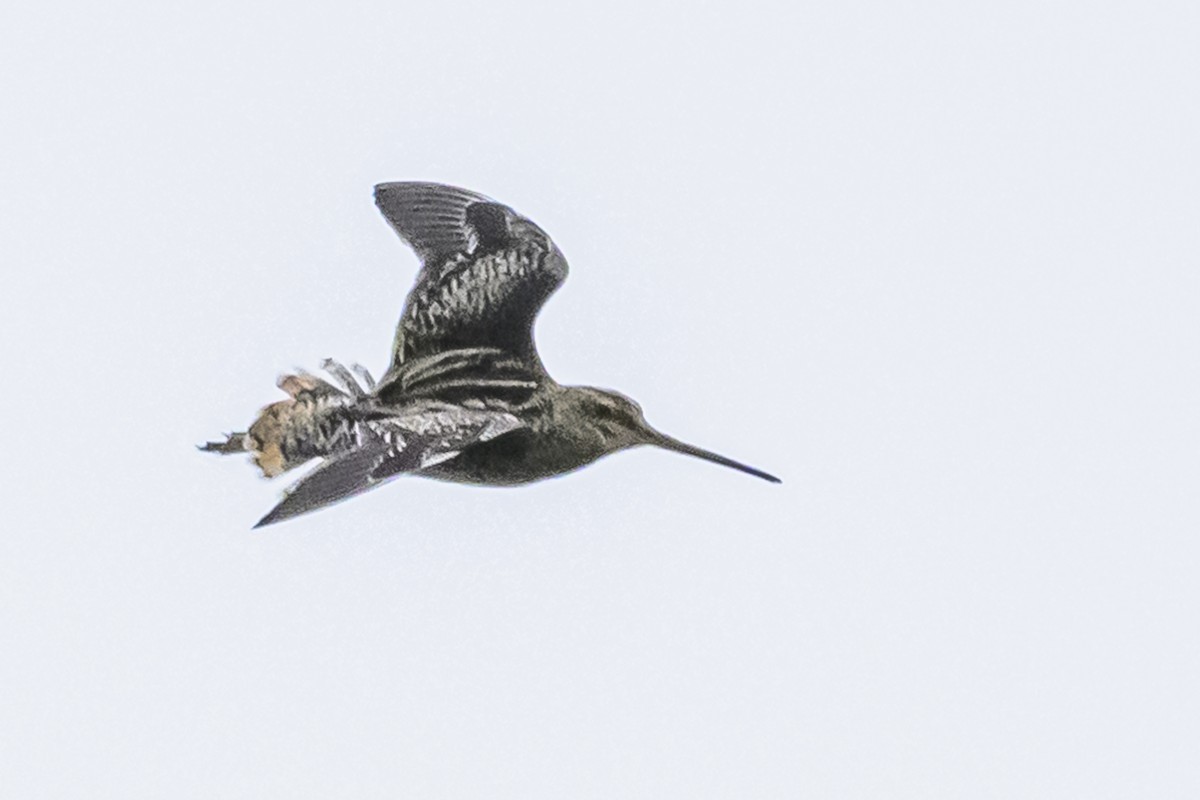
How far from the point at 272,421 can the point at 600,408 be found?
1.12 m

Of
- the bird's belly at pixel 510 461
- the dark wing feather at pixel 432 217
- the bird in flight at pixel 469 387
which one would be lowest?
the bird's belly at pixel 510 461

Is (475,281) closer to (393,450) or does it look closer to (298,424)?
(298,424)

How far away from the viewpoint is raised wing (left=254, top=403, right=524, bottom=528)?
649cm

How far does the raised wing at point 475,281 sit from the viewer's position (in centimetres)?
775

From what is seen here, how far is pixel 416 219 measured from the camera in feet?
26.5

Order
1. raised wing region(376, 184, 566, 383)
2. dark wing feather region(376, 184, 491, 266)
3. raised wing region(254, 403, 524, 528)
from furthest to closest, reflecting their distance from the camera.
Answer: dark wing feather region(376, 184, 491, 266) → raised wing region(376, 184, 566, 383) → raised wing region(254, 403, 524, 528)

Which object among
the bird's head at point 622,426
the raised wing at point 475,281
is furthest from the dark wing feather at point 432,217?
the bird's head at point 622,426

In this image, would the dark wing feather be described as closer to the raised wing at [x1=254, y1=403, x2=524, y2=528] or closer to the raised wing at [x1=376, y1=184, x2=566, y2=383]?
the raised wing at [x1=376, y1=184, x2=566, y2=383]

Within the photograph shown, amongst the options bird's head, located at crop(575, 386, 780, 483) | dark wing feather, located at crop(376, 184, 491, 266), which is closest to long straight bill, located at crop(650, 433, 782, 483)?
bird's head, located at crop(575, 386, 780, 483)

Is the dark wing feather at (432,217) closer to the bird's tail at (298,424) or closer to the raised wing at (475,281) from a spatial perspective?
the raised wing at (475,281)

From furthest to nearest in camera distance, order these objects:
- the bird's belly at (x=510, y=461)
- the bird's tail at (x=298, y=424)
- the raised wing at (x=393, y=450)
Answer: the bird's belly at (x=510, y=461) → the bird's tail at (x=298, y=424) → the raised wing at (x=393, y=450)

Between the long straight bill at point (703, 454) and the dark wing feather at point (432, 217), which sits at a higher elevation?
the dark wing feather at point (432, 217)

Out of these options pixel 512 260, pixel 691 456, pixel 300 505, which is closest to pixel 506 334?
pixel 512 260

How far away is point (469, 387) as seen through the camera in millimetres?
7633
